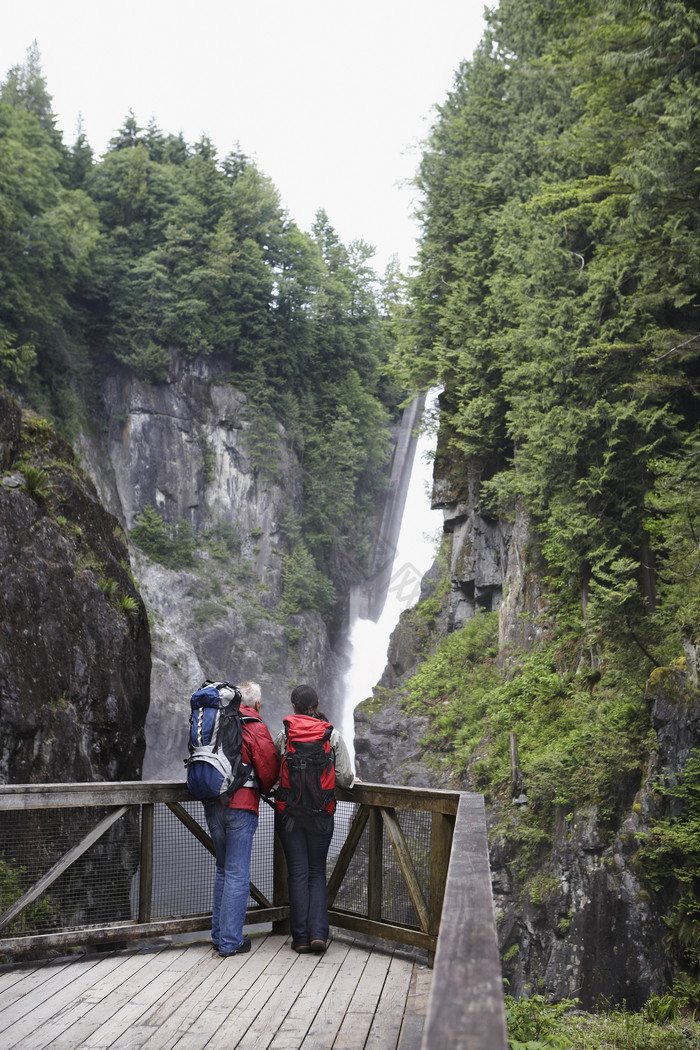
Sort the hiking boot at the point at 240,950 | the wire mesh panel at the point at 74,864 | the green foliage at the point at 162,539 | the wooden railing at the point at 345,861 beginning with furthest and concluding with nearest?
1. the green foliage at the point at 162,539
2. the wire mesh panel at the point at 74,864
3. the hiking boot at the point at 240,950
4. the wooden railing at the point at 345,861

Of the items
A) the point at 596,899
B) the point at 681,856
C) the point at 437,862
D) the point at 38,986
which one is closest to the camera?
the point at 38,986

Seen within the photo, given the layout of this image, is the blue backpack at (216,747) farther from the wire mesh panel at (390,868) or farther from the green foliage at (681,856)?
the green foliage at (681,856)

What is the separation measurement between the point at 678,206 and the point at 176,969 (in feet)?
34.4

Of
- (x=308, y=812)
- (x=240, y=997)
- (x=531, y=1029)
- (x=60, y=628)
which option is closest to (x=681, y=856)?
(x=531, y=1029)

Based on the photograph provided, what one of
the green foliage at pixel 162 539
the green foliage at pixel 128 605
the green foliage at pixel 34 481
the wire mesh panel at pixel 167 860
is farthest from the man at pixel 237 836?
the green foliage at pixel 162 539

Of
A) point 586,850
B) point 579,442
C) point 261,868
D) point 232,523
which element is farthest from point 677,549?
point 232,523

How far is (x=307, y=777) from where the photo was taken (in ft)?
16.3

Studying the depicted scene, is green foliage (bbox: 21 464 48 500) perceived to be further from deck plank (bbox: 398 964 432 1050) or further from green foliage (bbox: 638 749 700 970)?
green foliage (bbox: 638 749 700 970)

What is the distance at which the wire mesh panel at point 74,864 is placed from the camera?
5.19 metres

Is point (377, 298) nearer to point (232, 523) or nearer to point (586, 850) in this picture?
point (232, 523)

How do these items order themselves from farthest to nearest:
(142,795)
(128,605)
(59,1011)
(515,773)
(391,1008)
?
(515,773)
(128,605)
(142,795)
(391,1008)
(59,1011)

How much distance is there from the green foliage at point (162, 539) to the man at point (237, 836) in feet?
110

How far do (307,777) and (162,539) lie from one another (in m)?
34.3

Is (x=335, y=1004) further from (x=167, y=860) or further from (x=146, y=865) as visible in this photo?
(x=167, y=860)
